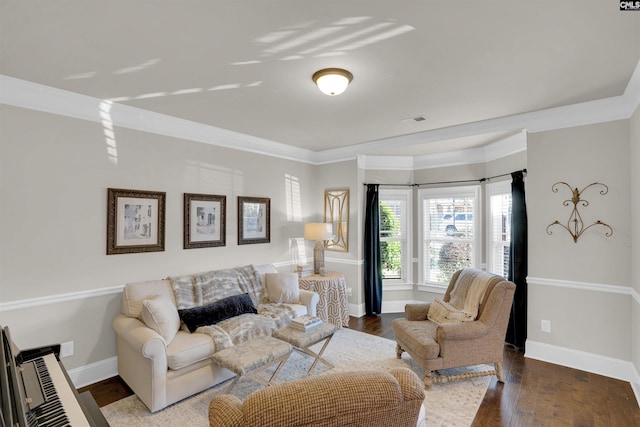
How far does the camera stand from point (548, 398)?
9.08 feet

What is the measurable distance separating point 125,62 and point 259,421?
2.51m

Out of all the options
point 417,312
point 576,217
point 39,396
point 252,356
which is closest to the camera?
point 39,396

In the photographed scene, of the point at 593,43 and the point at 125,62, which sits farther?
the point at 125,62

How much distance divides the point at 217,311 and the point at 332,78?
2499mm

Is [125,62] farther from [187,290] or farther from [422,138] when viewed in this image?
[422,138]

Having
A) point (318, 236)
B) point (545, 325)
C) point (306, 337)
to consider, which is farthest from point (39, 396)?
point (545, 325)

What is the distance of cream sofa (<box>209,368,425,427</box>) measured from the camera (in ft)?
3.26

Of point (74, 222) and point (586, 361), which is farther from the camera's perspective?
point (586, 361)

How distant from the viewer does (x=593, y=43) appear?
2.08 metres

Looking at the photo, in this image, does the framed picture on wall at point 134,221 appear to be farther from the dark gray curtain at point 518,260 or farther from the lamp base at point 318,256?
the dark gray curtain at point 518,260

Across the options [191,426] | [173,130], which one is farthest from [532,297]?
[173,130]

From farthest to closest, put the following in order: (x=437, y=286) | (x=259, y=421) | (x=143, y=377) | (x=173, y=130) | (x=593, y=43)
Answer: (x=437, y=286), (x=173, y=130), (x=143, y=377), (x=593, y=43), (x=259, y=421)

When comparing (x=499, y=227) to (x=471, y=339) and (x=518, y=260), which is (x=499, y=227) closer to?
(x=518, y=260)

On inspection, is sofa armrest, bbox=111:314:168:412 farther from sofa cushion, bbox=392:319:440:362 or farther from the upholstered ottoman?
sofa cushion, bbox=392:319:440:362
